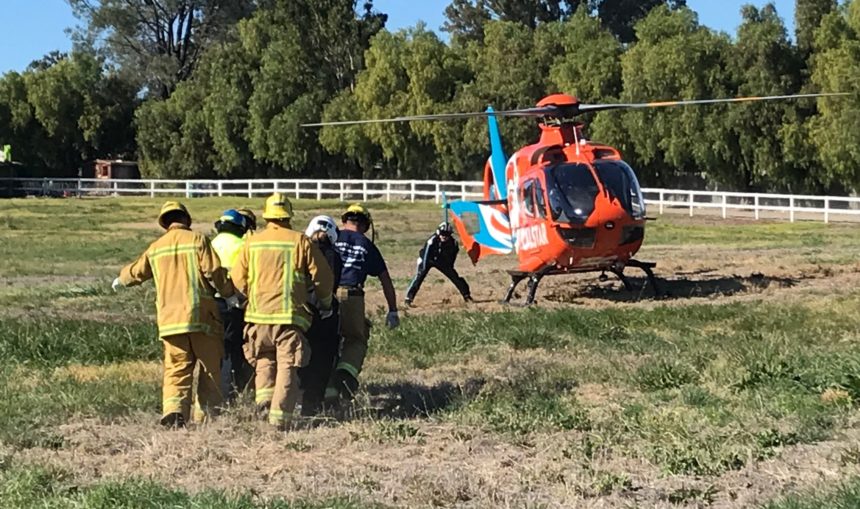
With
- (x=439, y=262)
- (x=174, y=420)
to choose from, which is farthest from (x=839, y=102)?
(x=174, y=420)

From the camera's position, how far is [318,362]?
9.88 m

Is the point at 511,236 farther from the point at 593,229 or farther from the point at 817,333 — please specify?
the point at 817,333

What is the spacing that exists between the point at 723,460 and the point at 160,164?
222 ft

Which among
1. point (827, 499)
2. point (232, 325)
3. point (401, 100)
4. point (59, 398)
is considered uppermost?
point (401, 100)

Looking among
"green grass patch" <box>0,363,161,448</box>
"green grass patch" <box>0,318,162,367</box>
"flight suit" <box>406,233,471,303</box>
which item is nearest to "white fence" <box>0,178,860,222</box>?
"flight suit" <box>406,233,471,303</box>

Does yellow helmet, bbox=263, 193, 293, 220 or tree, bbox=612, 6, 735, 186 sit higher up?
tree, bbox=612, 6, 735, 186

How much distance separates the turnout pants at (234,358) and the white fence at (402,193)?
1061 inches

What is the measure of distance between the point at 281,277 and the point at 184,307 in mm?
777

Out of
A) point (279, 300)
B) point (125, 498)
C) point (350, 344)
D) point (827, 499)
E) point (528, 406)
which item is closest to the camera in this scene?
point (827, 499)

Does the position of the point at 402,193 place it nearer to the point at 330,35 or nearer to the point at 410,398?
the point at 330,35

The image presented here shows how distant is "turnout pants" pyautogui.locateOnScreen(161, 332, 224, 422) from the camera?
9.06 m

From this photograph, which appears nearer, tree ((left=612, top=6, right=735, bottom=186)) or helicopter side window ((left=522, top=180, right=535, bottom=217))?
helicopter side window ((left=522, top=180, right=535, bottom=217))

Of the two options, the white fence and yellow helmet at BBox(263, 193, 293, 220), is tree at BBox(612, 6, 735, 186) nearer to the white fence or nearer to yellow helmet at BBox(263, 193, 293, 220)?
the white fence

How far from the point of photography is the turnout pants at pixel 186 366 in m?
9.06
